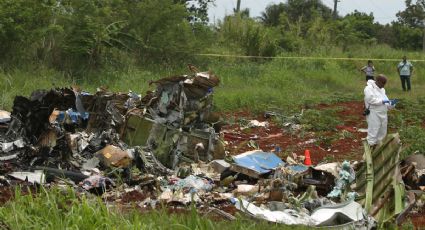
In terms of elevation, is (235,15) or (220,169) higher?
(235,15)

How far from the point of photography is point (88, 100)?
10.8 metres

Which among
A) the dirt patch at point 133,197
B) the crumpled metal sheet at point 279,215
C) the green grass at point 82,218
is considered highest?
the green grass at point 82,218

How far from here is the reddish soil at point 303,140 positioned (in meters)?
11.9

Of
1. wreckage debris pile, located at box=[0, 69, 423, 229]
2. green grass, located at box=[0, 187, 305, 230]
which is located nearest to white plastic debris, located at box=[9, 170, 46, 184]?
wreckage debris pile, located at box=[0, 69, 423, 229]

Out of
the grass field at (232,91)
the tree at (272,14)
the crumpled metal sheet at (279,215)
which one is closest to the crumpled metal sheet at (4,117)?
the grass field at (232,91)

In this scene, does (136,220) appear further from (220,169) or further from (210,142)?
(210,142)

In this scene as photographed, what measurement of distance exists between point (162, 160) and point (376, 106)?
390cm

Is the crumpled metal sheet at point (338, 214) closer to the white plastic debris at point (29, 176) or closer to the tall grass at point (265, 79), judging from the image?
the white plastic debris at point (29, 176)

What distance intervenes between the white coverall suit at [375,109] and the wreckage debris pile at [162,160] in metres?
1.50

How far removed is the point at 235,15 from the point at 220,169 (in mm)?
21538

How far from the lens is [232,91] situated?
20156 mm

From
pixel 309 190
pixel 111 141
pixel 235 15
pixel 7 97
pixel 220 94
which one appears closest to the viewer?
pixel 309 190

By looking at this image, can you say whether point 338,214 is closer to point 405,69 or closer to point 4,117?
point 4,117

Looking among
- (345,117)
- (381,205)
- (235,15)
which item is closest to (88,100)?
(381,205)
